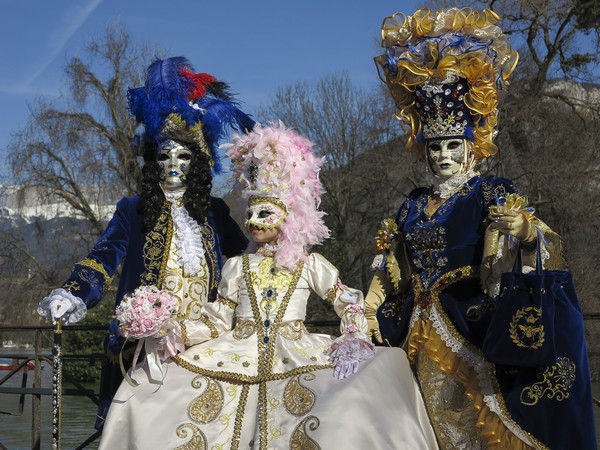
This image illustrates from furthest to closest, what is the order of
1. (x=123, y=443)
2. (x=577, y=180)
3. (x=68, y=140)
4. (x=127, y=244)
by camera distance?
1. (x=68, y=140)
2. (x=577, y=180)
3. (x=127, y=244)
4. (x=123, y=443)

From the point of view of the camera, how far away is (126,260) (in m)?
5.10

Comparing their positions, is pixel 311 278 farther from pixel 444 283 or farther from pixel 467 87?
pixel 467 87

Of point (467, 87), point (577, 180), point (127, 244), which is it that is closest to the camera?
point (467, 87)

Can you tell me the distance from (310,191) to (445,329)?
110 cm

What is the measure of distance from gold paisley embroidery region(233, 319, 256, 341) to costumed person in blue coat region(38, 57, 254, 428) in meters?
0.43

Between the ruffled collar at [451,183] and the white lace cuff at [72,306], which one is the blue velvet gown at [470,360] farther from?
the white lace cuff at [72,306]


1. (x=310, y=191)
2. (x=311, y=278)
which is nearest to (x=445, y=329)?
(x=311, y=278)

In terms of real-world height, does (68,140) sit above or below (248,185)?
above

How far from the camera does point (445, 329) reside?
4.28 metres

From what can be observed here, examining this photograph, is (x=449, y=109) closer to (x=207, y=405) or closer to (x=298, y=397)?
(x=298, y=397)

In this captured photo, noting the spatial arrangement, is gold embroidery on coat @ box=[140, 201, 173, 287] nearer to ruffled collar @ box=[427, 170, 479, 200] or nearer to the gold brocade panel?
the gold brocade panel

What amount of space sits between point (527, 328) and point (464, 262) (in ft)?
1.68

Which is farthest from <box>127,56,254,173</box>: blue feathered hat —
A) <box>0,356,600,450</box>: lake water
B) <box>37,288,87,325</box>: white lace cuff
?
<box>0,356,600,450</box>: lake water

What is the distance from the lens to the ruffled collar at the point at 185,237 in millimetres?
4973
